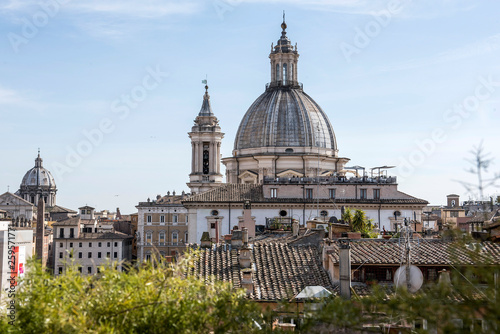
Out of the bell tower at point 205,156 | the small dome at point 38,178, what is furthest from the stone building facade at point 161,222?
the small dome at point 38,178

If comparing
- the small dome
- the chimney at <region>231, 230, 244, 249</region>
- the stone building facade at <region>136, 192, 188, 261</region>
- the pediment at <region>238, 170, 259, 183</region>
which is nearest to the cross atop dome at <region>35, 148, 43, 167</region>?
the small dome

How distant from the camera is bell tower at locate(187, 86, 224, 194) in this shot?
262 feet

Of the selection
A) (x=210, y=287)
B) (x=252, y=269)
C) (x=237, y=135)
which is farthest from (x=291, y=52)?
(x=210, y=287)

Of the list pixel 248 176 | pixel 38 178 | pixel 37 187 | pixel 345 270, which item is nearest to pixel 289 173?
pixel 248 176

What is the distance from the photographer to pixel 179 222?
84.2 metres

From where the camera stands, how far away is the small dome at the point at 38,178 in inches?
6107

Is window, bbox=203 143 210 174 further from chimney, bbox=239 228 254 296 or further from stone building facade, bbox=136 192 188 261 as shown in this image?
chimney, bbox=239 228 254 296

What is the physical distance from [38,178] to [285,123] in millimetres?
97665

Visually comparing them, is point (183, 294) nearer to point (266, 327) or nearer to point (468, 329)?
point (266, 327)

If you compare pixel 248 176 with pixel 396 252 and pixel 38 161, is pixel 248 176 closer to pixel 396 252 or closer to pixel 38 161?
pixel 396 252

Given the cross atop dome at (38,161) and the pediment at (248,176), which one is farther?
the cross atop dome at (38,161)

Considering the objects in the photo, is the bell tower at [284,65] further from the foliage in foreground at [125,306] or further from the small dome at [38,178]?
the small dome at [38,178]

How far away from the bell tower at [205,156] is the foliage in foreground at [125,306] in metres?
67.1

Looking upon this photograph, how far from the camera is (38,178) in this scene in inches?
6132
